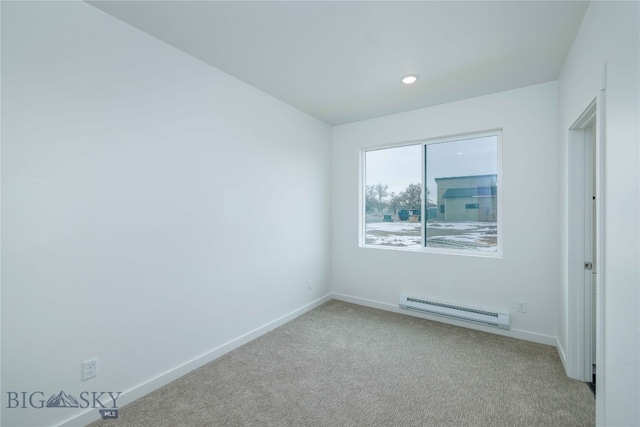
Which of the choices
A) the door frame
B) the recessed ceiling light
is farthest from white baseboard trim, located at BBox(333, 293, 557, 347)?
Answer: the recessed ceiling light

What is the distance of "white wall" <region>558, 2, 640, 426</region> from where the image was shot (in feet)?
3.60

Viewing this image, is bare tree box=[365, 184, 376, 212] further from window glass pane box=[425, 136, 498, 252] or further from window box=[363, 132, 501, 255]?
window glass pane box=[425, 136, 498, 252]

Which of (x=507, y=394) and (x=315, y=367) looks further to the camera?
(x=315, y=367)

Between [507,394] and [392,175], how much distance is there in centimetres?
268

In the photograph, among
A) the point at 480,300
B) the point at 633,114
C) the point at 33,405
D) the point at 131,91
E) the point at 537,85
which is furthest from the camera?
the point at 480,300

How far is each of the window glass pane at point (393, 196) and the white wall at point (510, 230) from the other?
0.22 m

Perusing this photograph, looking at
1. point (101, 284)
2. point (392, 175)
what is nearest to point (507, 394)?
point (392, 175)

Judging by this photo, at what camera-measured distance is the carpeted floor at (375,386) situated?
182 cm

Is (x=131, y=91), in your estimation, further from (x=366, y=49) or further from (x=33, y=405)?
(x=33, y=405)

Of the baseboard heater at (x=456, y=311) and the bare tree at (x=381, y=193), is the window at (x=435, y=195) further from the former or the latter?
the baseboard heater at (x=456, y=311)

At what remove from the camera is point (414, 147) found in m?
3.71

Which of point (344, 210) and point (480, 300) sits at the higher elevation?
point (344, 210)

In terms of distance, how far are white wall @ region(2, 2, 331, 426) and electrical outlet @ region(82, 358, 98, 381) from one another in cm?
3

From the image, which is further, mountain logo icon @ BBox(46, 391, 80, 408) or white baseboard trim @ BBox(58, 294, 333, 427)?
white baseboard trim @ BBox(58, 294, 333, 427)
